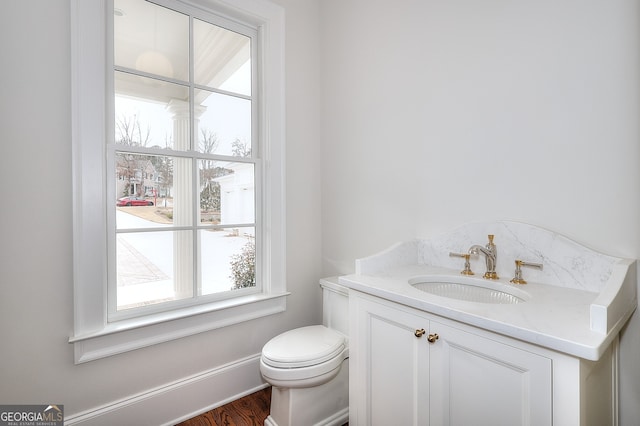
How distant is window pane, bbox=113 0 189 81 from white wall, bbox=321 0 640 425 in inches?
39.1

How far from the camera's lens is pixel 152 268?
164 cm

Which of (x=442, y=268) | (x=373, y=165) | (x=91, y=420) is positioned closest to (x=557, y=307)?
(x=442, y=268)

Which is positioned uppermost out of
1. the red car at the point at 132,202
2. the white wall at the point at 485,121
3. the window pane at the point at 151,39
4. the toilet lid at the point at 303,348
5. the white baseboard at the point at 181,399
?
the window pane at the point at 151,39

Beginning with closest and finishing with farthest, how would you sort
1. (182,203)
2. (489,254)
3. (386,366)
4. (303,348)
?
(386,366), (489,254), (303,348), (182,203)

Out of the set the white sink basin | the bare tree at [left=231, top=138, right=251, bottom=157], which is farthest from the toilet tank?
the bare tree at [left=231, top=138, right=251, bottom=157]

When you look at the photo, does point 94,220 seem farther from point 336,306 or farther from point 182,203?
point 336,306

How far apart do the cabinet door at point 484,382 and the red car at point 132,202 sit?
5.00 feet

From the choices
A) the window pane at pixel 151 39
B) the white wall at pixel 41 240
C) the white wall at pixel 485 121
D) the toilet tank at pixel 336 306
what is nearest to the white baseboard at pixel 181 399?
the white wall at pixel 41 240

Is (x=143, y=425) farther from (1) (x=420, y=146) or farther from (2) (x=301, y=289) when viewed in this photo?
(1) (x=420, y=146)

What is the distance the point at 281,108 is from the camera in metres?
2.04

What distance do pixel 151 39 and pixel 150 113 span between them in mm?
412

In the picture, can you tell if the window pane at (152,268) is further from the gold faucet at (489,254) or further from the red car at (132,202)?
the gold faucet at (489,254)

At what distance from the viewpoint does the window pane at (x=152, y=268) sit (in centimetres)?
157

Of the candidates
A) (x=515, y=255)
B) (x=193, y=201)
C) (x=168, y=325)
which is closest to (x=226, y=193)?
(x=193, y=201)
